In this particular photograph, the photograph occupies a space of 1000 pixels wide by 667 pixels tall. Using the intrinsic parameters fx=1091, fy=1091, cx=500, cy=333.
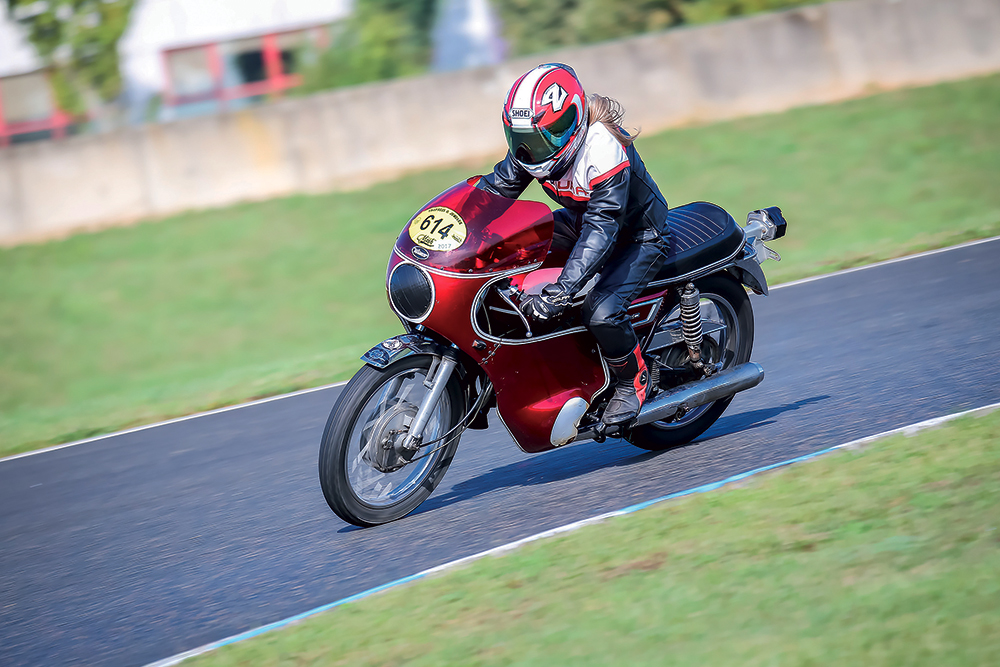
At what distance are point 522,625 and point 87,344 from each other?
11.8m

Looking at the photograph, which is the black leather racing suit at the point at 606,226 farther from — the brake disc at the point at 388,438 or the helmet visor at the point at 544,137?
the brake disc at the point at 388,438

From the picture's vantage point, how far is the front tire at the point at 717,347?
19.9ft

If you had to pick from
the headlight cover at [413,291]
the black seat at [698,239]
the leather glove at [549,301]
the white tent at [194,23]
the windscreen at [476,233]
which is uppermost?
the windscreen at [476,233]

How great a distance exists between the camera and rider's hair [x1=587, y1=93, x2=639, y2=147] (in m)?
5.27

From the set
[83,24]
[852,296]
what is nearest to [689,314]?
[852,296]

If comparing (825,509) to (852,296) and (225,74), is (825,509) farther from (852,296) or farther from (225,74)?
(225,74)

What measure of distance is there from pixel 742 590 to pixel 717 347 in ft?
8.20

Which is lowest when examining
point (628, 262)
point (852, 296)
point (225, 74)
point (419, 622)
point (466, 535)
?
point (225, 74)

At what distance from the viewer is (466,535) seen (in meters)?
5.19

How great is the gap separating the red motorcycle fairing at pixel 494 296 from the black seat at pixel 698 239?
626 millimetres

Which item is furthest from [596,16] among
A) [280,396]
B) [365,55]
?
[280,396]

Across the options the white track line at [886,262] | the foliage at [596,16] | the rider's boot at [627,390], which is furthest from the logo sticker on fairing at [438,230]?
the foliage at [596,16]

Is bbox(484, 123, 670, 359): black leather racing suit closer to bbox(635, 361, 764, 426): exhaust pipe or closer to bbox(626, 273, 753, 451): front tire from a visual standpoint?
bbox(635, 361, 764, 426): exhaust pipe

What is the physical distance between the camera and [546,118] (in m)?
5.04
